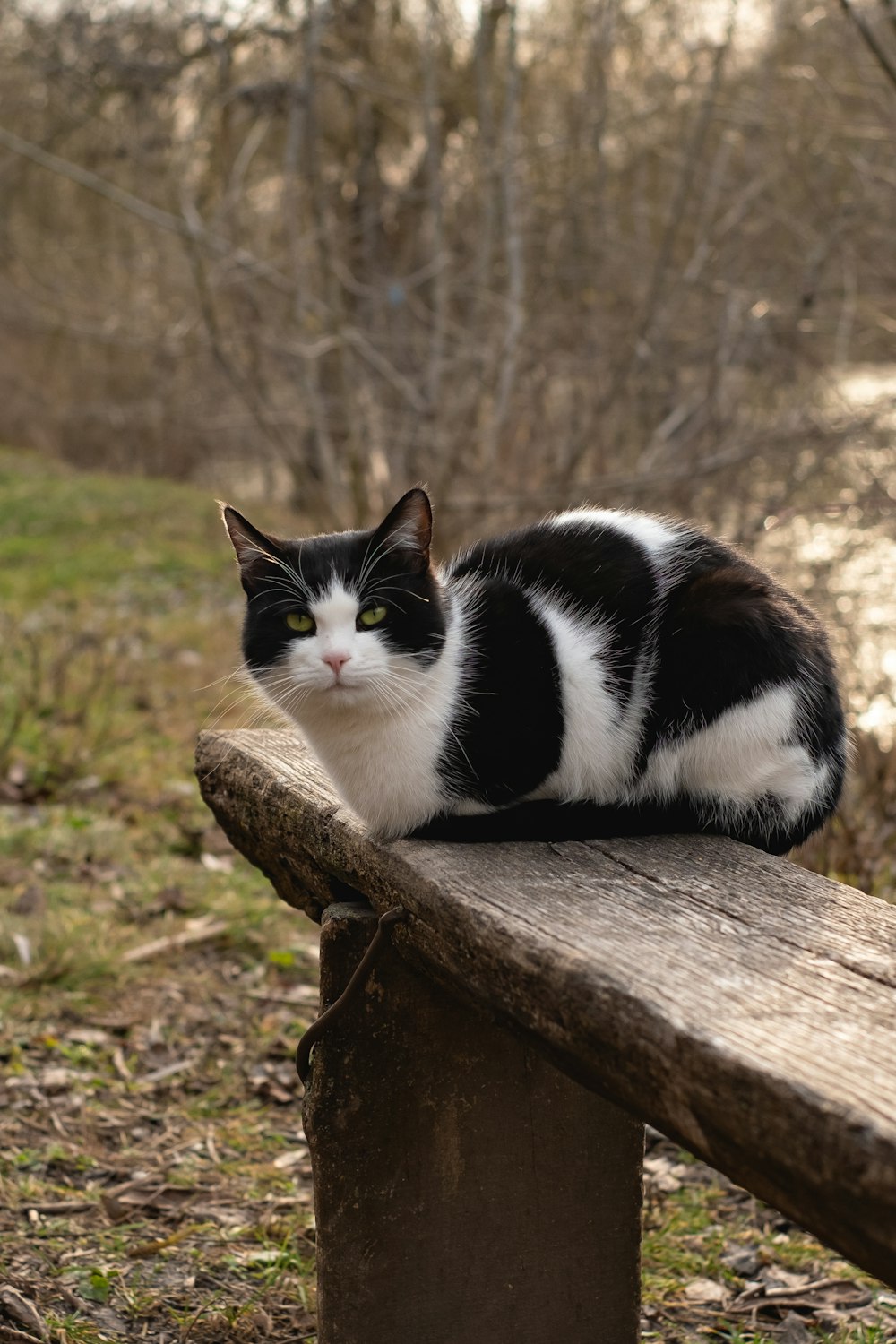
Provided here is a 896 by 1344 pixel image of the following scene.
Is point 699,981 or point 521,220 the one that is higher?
point 521,220

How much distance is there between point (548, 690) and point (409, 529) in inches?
13.4

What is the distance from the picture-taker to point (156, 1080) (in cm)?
302

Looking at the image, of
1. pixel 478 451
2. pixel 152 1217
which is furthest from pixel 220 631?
pixel 152 1217

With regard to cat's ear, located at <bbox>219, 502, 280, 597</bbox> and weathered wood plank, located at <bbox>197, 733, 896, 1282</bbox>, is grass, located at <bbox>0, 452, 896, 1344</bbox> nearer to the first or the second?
weathered wood plank, located at <bbox>197, 733, 896, 1282</bbox>

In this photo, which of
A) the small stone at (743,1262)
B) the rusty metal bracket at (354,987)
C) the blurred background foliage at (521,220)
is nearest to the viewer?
the rusty metal bracket at (354,987)

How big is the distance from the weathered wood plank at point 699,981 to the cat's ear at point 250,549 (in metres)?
0.40

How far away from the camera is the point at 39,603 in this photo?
26.1 ft

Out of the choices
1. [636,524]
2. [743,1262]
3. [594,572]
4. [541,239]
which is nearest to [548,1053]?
[594,572]

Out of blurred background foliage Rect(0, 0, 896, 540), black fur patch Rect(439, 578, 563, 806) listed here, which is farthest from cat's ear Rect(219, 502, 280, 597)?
blurred background foliage Rect(0, 0, 896, 540)

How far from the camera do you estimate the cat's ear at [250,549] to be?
6.59 feet

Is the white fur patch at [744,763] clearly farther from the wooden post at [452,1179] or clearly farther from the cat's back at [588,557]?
the wooden post at [452,1179]

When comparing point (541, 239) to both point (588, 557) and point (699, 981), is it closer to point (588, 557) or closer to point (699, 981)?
point (588, 557)

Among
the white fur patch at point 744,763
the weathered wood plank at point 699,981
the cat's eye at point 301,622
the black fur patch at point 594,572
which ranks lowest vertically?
the weathered wood plank at point 699,981

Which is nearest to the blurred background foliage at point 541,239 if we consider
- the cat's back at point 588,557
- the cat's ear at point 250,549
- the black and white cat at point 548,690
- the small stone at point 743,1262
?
the small stone at point 743,1262
